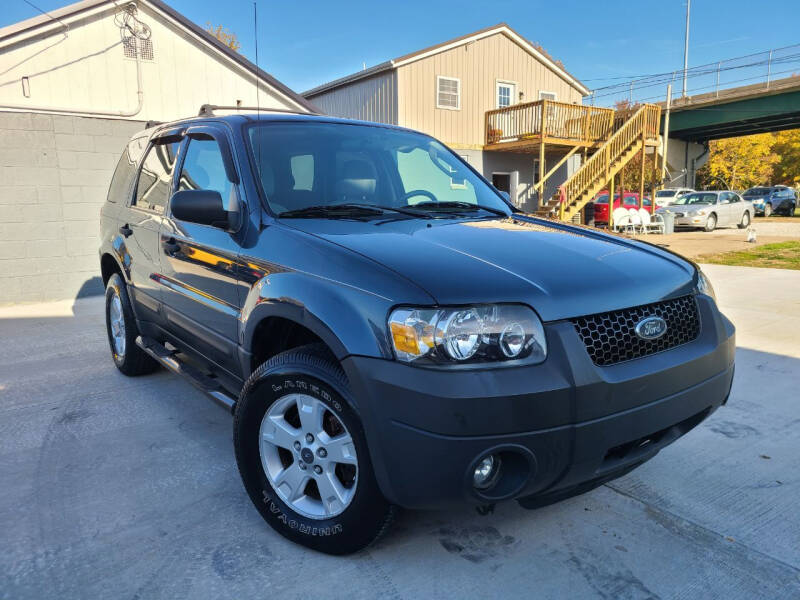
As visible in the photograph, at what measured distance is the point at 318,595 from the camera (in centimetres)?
215

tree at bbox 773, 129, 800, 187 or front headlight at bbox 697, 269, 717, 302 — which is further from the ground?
tree at bbox 773, 129, 800, 187

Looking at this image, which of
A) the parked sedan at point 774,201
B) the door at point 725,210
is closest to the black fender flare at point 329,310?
the door at point 725,210

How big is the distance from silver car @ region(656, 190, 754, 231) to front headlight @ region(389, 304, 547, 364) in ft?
68.0

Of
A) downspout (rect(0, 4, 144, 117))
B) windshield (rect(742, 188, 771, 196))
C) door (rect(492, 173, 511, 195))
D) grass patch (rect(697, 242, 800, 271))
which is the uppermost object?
downspout (rect(0, 4, 144, 117))

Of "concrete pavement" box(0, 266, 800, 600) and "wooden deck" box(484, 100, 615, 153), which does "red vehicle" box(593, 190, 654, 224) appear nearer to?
"wooden deck" box(484, 100, 615, 153)

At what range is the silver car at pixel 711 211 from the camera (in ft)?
70.0

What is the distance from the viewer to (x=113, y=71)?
877 cm

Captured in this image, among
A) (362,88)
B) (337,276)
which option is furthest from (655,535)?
(362,88)

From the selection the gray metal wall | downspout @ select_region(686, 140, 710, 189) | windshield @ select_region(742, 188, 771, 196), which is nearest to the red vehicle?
the gray metal wall

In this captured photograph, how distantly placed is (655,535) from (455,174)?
2.23 m

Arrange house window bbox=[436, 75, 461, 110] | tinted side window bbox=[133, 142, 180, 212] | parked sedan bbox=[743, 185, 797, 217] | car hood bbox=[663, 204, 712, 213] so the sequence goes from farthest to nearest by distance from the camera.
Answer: parked sedan bbox=[743, 185, 797, 217] < car hood bbox=[663, 204, 712, 213] < house window bbox=[436, 75, 461, 110] < tinted side window bbox=[133, 142, 180, 212]

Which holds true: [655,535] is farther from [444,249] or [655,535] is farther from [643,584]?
[444,249]

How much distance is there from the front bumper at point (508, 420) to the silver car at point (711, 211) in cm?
2057

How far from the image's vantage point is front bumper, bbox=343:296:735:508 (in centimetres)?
187
